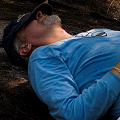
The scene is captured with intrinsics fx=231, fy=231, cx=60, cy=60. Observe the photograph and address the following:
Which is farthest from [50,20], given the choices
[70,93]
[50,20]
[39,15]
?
[70,93]

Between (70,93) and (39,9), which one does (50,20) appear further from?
(70,93)

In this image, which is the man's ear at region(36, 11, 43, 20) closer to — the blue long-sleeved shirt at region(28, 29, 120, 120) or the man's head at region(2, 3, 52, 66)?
the man's head at region(2, 3, 52, 66)

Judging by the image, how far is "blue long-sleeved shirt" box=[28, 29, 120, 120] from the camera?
1.30m

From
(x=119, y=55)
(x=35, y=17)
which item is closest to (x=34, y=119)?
(x=119, y=55)

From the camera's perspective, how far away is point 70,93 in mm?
1371

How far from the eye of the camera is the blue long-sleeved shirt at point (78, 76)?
1298mm

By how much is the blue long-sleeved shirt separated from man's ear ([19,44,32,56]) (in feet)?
1.22

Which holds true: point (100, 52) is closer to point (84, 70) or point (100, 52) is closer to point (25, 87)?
point (84, 70)

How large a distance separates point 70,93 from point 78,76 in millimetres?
181

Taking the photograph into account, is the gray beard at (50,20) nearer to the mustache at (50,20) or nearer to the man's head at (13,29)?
the mustache at (50,20)

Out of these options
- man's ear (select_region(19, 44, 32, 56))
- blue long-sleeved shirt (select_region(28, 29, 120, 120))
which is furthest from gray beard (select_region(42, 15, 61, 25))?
blue long-sleeved shirt (select_region(28, 29, 120, 120))

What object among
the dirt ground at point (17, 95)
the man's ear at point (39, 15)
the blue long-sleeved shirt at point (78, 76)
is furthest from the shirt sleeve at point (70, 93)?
the man's ear at point (39, 15)

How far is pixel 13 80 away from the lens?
209 cm

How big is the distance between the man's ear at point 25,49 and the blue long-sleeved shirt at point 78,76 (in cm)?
37
